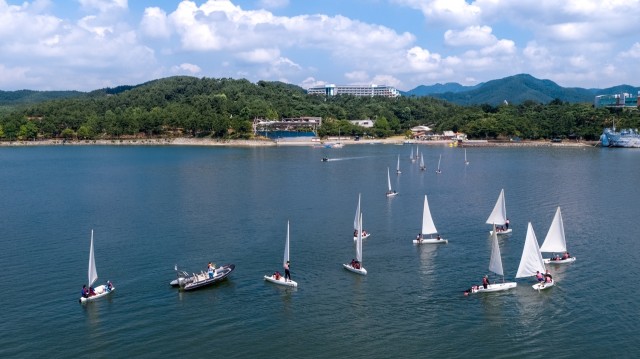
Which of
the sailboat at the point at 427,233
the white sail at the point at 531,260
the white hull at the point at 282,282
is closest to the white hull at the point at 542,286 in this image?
the white sail at the point at 531,260

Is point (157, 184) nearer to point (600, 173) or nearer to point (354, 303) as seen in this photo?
point (354, 303)

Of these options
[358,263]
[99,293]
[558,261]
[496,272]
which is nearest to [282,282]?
[358,263]

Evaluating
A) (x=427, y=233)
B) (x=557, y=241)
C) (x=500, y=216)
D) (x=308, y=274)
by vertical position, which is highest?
(x=500, y=216)

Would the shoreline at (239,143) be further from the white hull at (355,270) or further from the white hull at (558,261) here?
the white hull at (355,270)

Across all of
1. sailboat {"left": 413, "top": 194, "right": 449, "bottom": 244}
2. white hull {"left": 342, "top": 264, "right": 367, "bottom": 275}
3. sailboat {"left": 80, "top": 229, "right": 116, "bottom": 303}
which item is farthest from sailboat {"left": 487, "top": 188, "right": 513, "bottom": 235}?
sailboat {"left": 80, "top": 229, "right": 116, "bottom": 303}

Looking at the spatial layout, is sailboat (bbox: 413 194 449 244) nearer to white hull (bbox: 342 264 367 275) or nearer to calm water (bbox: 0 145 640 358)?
calm water (bbox: 0 145 640 358)

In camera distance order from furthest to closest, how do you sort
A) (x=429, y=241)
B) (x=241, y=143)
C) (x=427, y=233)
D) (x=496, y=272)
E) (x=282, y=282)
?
(x=241, y=143)
(x=427, y=233)
(x=429, y=241)
(x=496, y=272)
(x=282, y=282)

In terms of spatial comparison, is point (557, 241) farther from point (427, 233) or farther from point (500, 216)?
point (427, 233)

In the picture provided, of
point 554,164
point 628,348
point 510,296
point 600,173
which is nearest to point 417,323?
point 510,296
